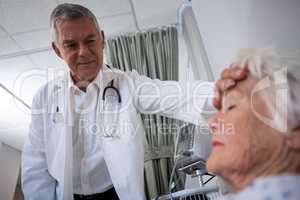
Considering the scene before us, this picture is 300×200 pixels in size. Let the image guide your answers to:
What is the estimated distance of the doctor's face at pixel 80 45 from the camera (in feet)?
4.17

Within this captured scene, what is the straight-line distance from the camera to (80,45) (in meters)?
1.27

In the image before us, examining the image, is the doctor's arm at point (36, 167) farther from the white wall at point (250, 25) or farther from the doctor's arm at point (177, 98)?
the white wall at point (250, 25)

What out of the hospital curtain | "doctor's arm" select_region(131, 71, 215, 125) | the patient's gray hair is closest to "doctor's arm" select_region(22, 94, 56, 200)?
"doctor's arm" select_region(131, 71, 215, 125)

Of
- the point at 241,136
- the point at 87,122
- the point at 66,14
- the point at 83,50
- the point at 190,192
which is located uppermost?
the point at 66,14

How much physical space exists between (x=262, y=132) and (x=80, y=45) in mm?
924

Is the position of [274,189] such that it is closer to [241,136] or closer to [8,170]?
[241,136]

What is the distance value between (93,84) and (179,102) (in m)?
0.49

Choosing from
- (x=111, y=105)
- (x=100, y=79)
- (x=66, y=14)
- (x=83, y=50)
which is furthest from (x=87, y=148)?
(x=66, y=14)

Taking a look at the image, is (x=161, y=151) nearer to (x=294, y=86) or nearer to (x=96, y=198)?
(x=96, y=198)

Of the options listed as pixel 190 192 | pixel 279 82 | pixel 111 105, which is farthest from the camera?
pixel 111 105

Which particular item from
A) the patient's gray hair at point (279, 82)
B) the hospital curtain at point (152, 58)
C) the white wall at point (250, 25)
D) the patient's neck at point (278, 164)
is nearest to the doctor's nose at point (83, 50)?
the white wall at point (250, 25)

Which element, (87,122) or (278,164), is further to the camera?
(87,122)

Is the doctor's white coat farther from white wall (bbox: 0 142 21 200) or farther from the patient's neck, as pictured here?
white wall (bbox: 0 142 21 200)

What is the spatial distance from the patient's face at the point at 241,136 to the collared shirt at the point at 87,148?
764 mm
